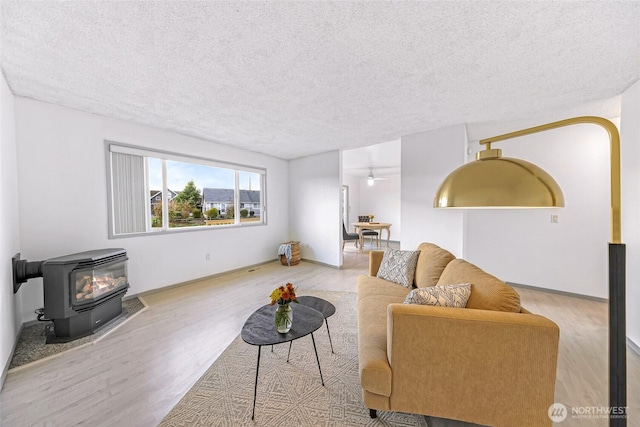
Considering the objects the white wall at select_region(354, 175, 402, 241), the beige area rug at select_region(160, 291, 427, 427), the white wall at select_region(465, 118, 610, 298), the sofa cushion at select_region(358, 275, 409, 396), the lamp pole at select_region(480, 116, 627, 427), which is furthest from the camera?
the white wall at select_region(354, 175, 402, 241)

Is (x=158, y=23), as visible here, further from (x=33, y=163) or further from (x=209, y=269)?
(x=209, y=269)

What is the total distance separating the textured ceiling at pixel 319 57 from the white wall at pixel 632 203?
1.02 ft

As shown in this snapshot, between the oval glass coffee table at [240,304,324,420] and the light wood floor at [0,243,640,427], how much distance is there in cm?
65

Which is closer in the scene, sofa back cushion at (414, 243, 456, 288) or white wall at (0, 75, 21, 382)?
white wall at (0, 75, 21, 382)

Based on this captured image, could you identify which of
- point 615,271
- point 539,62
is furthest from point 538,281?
point 615,271

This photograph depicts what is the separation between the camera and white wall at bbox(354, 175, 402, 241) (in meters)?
8.36

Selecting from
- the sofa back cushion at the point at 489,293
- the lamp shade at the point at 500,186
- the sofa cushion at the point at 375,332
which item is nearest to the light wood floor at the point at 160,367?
the sofa back cushion at the point at 489,293

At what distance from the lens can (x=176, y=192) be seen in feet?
12.9

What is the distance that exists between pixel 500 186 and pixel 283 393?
1.85 metres

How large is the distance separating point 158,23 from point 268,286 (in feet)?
11.1

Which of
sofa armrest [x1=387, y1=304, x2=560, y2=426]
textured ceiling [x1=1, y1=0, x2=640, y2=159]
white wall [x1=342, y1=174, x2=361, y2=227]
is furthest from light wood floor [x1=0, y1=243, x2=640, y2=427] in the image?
white wall [x1=342, y1=174, x2=361, y2=227]

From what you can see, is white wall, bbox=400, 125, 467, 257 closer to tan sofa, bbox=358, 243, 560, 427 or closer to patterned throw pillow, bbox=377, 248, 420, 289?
patterned throw pillow, bbox=377, 248, 420, 289

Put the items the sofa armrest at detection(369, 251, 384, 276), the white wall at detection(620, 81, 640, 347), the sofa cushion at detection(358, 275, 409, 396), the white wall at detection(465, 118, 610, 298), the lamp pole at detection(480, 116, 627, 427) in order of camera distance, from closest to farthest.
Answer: the lamp pole at detection(480, 116, 627, 427), the sofa cushion at detection(358, 275, 409, 396), the white wall at detection(620, 81, 640, 347), the sofa armrest at detection(369, 251, 384, 276), the white wall at detection(465, 118, 610, 298)

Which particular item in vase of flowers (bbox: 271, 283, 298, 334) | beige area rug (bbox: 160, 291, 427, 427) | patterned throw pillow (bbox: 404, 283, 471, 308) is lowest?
beige area rug (bbox: 160, 291, 427, 427)
